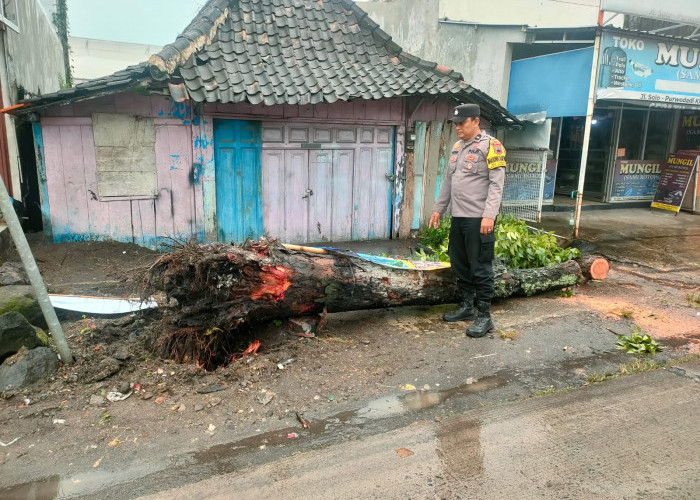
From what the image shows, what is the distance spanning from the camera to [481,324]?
4902mm

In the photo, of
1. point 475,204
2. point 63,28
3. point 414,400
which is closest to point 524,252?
point 475,204

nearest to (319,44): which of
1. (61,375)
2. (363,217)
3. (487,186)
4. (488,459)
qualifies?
(363,217)

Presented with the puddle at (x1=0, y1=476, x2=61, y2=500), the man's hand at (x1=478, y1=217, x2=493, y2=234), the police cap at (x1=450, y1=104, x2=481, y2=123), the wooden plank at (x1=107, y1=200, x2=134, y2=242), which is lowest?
the puddle at (x1=0, y1=476, x2=61, y2=500)

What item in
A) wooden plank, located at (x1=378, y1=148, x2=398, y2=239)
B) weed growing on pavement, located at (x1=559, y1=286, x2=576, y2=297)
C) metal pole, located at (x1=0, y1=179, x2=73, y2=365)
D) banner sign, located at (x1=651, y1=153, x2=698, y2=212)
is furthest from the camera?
banner sign, located at (x1=651, y1=153, x2=698, y2=212)

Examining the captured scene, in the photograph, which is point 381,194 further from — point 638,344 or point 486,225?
point 638,344

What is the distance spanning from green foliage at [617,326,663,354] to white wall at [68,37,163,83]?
2431 cm

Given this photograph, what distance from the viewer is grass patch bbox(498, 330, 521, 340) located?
486 centimetres

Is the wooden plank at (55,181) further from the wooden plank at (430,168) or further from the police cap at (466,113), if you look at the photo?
the wooden plank at (430,168)

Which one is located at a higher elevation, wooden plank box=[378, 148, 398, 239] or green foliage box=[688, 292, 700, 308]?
wooden plank box=[378, 148, 398, 239]

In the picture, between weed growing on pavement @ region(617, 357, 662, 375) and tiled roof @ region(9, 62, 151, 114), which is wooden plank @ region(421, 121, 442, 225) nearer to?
tiled roof @ region(9, 62, 151, 114)

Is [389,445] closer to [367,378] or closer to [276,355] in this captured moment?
[367,378]

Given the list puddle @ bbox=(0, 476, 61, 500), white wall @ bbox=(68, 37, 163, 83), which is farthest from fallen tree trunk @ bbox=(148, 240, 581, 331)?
white wall @ bbox=(68, 37, 163, 83)

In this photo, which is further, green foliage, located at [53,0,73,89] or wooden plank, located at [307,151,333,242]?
green foliage, located at [53,0,73,89]

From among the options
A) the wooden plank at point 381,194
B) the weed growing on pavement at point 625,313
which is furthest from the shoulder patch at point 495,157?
the wooden plank at point 381,194
